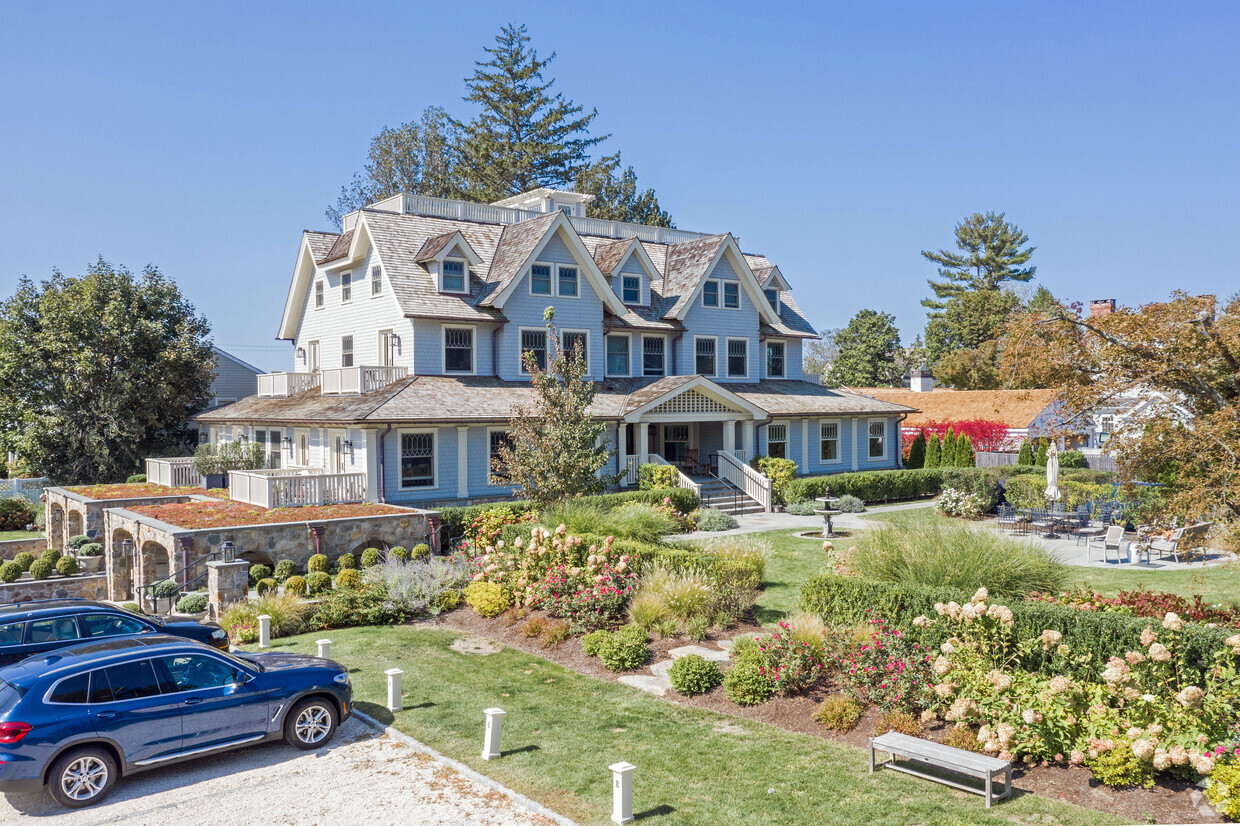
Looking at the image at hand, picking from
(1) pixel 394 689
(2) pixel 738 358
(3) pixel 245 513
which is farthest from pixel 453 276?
(1) pixel 394 689

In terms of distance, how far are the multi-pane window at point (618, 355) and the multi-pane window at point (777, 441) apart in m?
6.60

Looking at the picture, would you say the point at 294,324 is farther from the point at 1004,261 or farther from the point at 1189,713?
the point at 1004,261

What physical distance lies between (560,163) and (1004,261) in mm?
48503

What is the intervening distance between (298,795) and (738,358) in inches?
1253

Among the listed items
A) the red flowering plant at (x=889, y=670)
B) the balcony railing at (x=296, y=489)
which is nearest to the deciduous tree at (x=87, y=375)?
the balcony railing at (x=296, y=489)

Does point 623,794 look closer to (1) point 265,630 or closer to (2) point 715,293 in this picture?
(1) point 265,630

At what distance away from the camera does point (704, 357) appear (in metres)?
38.6

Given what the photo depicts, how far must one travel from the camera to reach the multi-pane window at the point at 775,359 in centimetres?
4156

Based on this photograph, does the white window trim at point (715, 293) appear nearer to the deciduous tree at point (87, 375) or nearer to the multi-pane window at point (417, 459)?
the multi-pane window at point (417, 459)

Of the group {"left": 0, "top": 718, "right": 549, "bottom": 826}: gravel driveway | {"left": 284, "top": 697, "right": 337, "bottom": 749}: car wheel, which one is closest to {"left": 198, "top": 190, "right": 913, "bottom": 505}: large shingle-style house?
{"left": 284, "top": 697, "right": 337, "bottom": 749}: car wheel

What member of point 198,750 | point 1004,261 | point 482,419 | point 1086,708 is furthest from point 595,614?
point 1004,261

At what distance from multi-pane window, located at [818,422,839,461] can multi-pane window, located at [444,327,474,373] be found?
15827mm

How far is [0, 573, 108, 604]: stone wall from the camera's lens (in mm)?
24062

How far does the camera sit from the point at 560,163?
61.2 metres
